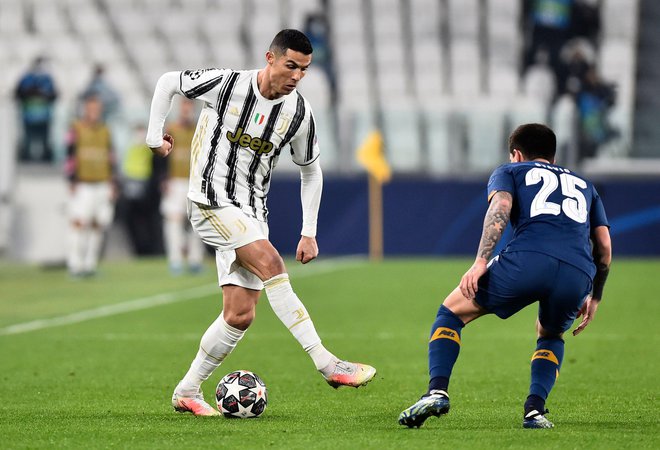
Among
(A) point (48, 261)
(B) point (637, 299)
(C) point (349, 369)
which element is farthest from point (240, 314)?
(A) point (48, 261)

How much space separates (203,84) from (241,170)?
45 cm

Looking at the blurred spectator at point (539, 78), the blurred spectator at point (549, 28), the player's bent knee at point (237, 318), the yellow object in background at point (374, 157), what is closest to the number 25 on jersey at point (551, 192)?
the player's bent knee at point (237, 318)

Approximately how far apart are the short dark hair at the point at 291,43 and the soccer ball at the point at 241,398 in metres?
1.55

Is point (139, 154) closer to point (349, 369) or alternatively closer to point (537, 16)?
point (537, 16)

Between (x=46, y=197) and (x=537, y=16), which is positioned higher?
(x=537, y=16)

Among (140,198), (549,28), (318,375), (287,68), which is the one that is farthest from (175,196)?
(287,68)

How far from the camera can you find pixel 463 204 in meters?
21.2

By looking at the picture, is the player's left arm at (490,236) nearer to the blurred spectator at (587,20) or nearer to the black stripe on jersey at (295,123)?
the black stripe on jersey at (295,123)

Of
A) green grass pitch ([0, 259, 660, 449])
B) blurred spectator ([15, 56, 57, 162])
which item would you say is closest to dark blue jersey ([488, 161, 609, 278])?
green grass pitch ([0, 259, 660, 449])

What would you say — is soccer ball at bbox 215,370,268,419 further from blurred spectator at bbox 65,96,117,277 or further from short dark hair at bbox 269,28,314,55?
blurred spectator at bbox 65,96,117,277

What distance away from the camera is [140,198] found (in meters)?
21.3

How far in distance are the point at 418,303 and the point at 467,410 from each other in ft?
23.4

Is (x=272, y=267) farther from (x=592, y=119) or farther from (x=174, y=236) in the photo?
(x=592, y=119)

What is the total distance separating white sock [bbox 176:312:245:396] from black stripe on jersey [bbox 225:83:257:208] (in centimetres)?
60
